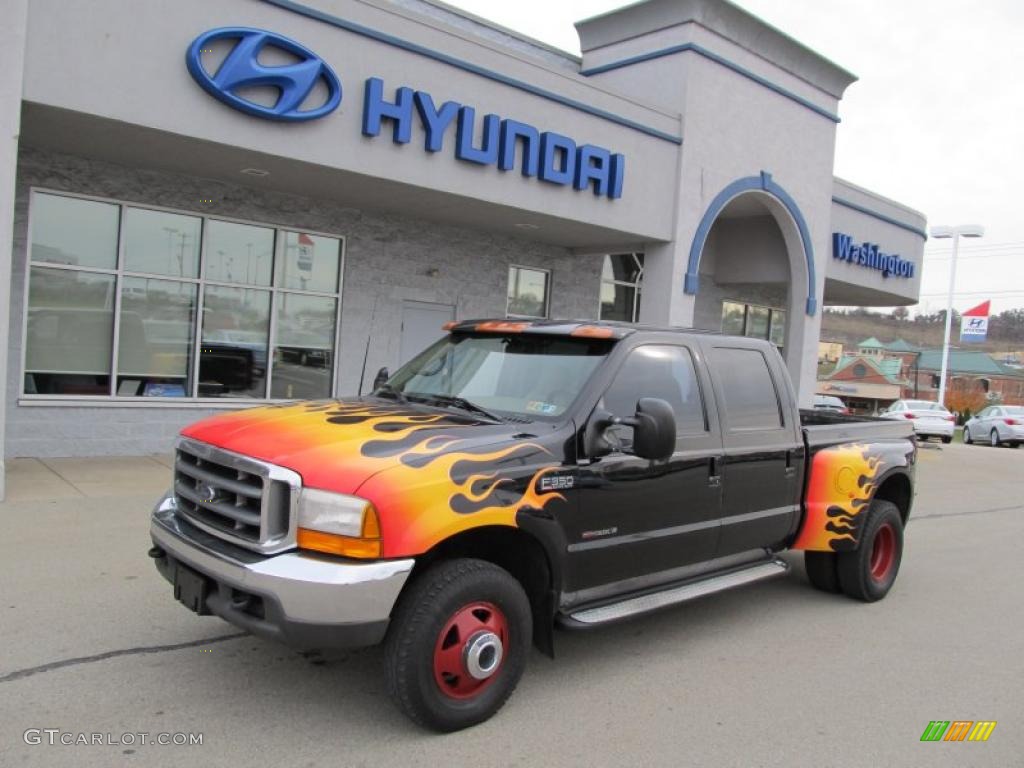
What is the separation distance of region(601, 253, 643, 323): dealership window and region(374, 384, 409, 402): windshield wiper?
11046mm

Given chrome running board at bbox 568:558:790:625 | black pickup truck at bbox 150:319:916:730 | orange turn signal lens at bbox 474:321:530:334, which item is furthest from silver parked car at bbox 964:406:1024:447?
orange turn signal lens at bbox 474:321:530:334

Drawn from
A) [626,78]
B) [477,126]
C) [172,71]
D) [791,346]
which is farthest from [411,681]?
[791,346]

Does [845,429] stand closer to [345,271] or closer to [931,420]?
[345,271]

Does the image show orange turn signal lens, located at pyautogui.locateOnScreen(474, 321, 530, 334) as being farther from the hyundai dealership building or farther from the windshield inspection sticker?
the hyundai dealership building

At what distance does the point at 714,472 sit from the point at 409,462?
2170 mm

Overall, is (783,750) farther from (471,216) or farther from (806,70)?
(806,70)

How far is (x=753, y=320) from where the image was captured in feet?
67.2

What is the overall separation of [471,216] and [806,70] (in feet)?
24.8

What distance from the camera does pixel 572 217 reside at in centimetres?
1218

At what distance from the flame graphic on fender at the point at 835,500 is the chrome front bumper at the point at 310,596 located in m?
3.51

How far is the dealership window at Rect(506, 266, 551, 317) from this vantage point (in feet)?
47.7

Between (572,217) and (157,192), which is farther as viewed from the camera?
(572,217)

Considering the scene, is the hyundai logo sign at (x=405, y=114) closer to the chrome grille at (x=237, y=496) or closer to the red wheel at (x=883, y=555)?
the chrome grille at (x=237, y=496)

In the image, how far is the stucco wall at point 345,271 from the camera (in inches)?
378
